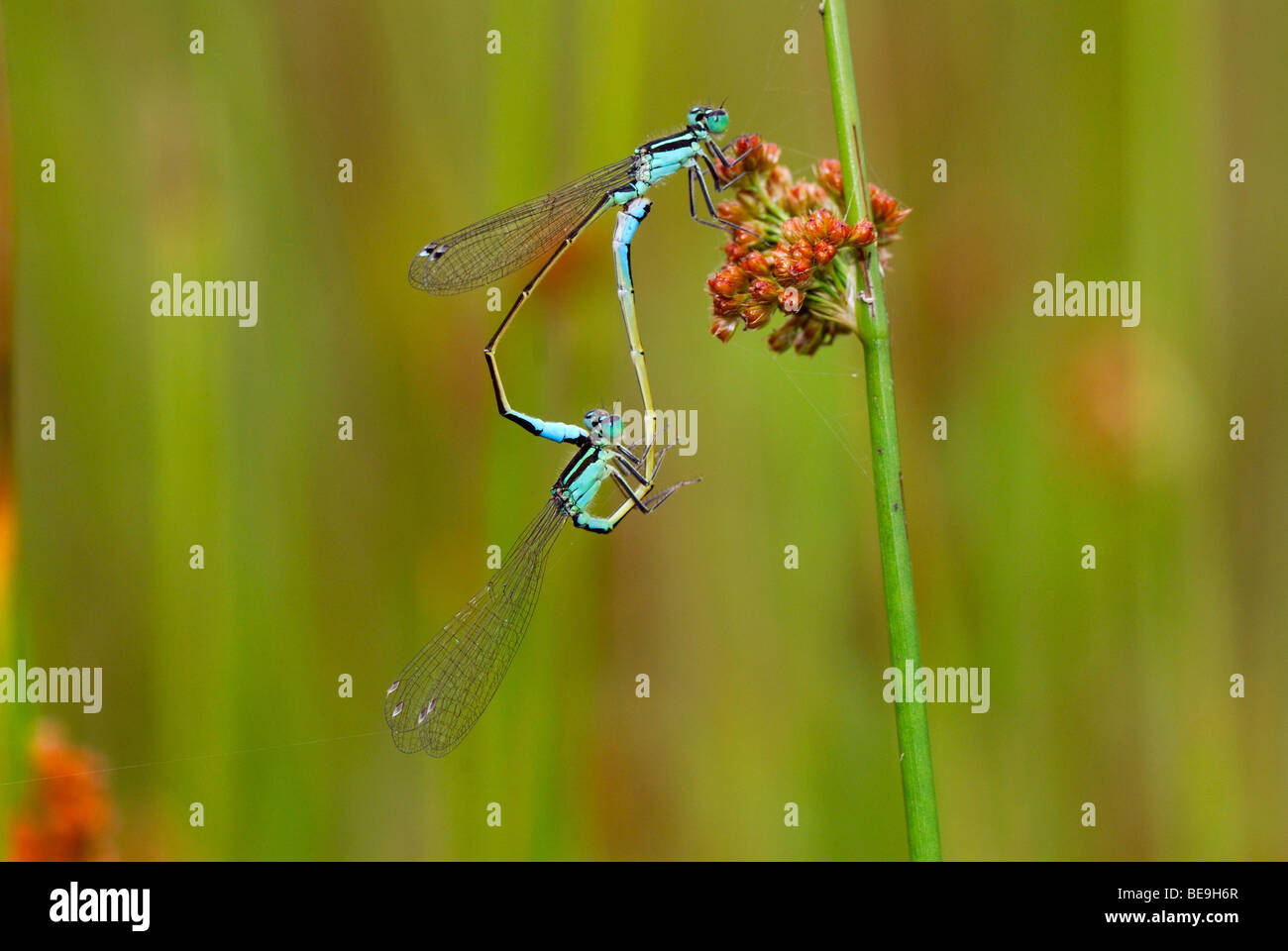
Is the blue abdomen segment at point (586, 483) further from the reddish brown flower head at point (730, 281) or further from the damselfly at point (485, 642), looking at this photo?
the reddish brown flower head at point (730, 281)

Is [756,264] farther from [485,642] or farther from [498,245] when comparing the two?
[485,642]

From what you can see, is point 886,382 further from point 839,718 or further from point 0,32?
point 0,32

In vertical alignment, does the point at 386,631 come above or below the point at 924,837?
above

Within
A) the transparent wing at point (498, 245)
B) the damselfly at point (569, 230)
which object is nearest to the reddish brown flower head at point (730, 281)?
the damselfly at point (569, 230)

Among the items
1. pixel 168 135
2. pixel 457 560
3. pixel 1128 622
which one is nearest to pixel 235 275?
pixel 168 135

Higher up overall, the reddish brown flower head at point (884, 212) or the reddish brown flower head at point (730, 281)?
the reddish brown flower head at point (884, 212)

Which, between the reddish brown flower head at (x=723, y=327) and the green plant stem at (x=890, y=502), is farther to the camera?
the reddish brown flower head at (x=723, y=327)

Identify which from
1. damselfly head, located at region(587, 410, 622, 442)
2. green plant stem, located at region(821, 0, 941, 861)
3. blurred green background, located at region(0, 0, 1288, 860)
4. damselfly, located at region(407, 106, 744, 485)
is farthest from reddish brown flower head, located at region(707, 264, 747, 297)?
blurred green background, located at region(0, 0, 1288, 860)

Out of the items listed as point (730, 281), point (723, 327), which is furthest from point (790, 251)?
point (723, 327)
